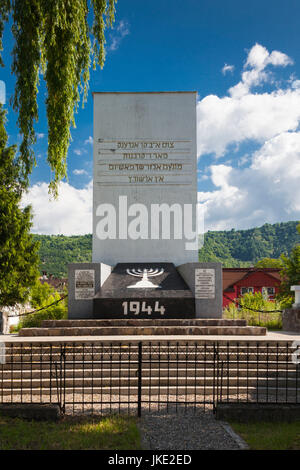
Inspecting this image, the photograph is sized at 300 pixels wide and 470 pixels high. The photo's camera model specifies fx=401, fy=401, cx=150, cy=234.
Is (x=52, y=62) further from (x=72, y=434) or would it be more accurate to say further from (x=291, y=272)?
(x=291, y=272)

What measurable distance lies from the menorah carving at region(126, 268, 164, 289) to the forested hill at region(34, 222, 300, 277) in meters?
44.1

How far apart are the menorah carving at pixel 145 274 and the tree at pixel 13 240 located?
4814 mm

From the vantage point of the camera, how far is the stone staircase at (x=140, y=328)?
32.2 ft

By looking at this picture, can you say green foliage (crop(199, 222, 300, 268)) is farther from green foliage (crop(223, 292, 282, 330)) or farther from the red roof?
green foliage (crop(223, 292, 282, 330))

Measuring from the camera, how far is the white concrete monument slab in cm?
1475

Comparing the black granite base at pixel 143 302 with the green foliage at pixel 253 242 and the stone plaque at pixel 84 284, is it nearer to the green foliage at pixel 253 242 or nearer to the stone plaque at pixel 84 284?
the stone plaque at pixel 84 284

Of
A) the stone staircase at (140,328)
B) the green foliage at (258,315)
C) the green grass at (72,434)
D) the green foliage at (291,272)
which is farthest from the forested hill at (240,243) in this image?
the green grass at (72,434)

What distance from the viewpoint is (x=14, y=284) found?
15312 millimetres

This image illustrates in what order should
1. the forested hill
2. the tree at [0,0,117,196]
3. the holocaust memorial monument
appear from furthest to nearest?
1. the forested hill
2. the holocaust memorial monument
3. the tree at [0,0,117,196]

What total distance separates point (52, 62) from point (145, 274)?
7.97 metres

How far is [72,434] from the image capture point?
15.4 ft

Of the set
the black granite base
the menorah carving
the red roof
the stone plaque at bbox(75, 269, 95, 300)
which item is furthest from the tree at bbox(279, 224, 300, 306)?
the red roof

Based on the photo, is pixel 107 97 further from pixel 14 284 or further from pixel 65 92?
pixel 65 92

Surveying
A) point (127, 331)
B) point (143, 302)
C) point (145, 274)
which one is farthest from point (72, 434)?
point (145, 274)
